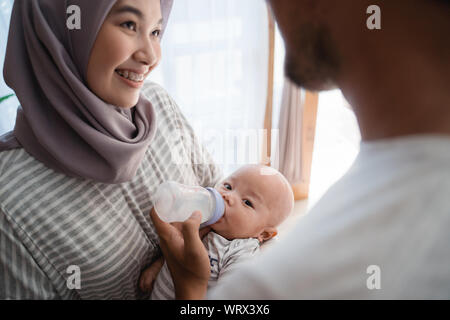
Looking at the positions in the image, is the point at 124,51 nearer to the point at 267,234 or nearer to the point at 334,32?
the point at 334,32

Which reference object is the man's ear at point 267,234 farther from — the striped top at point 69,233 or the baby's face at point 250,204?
the striped top at point 69,233

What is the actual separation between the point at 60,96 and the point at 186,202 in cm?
53

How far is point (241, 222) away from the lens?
113 cm

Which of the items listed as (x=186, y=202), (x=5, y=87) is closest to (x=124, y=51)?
(x=186, y=202)

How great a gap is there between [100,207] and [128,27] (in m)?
0.57

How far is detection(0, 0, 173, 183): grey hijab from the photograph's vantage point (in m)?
0.86

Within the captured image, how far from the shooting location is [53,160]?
898 mm

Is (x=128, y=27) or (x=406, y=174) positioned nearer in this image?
(x=406, y=174)

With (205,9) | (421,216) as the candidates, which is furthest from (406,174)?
(205,9)

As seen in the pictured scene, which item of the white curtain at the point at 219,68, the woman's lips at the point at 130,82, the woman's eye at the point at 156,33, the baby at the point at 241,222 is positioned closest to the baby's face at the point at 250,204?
the baby at the point at 241,222

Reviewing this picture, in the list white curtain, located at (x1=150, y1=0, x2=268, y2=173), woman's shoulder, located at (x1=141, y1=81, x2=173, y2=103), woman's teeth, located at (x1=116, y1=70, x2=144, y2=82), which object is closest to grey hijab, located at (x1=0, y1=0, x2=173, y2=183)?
woman's teeth, located at (x1=116, y1=70, x2=144, y2=82)

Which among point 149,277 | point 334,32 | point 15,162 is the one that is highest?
point 334,32

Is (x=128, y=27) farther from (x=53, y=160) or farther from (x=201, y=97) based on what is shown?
(x=201, y=97)
